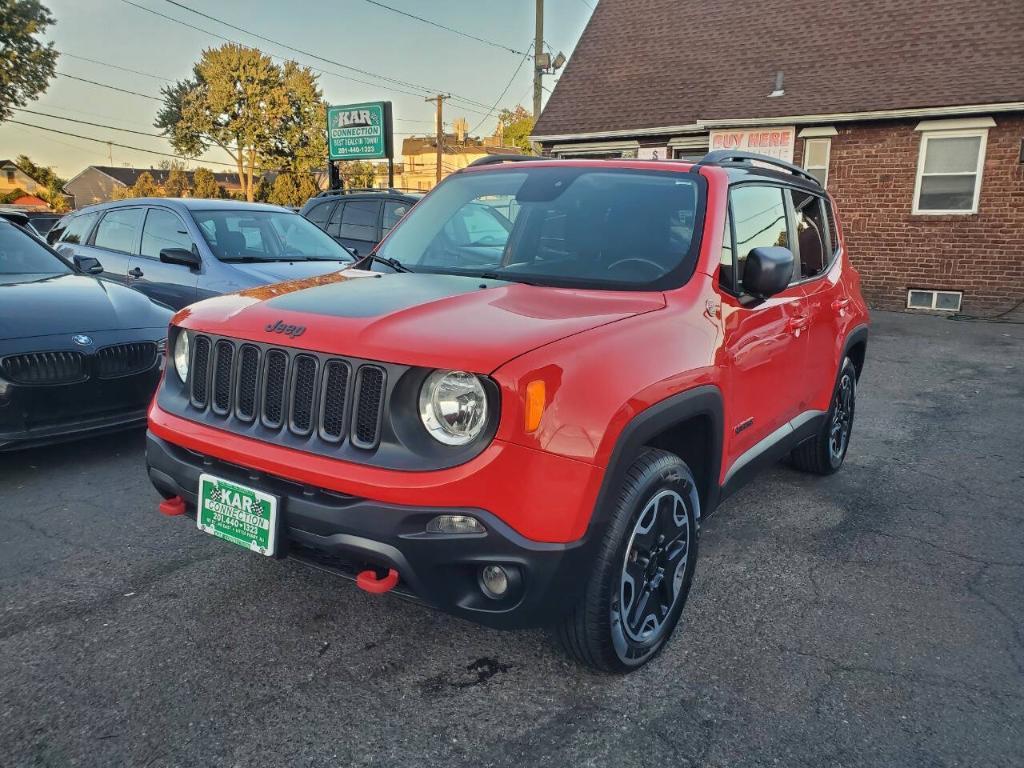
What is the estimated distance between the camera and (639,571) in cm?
267

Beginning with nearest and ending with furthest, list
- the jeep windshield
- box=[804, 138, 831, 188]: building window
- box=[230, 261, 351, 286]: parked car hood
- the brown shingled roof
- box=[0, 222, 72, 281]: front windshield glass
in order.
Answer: the jeep windshield, box=[0, 222, 72, 281]: front windshield glass, box=[230, 261, 351, 286]: parked car hood, the brown shingled roof, box=[804, 138, 831, 188]: building window

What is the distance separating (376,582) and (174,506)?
1.04 m

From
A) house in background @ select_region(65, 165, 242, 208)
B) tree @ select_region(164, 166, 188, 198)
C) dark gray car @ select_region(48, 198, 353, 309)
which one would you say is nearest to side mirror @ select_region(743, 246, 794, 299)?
dark gray car @ select_region(48, 198, 353, 309)

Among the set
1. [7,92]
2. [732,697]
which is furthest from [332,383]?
[7,92]

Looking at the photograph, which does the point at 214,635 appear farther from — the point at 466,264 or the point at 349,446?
the point at 466,264

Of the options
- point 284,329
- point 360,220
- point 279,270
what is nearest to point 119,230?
point 279,270

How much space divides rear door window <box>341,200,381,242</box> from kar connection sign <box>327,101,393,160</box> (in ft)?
29.0

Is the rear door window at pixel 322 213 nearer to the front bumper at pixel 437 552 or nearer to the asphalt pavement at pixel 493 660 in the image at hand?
the asphalt pavement at pixel 493 660

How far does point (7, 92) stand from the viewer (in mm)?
32656

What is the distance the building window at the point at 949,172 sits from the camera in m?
13.4

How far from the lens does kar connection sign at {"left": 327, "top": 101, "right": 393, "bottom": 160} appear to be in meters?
19.7

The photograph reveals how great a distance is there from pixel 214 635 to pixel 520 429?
5.17ft

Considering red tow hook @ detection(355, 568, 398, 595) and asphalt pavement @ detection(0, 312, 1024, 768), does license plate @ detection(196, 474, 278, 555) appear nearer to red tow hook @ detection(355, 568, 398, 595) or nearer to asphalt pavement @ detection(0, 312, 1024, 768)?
red tow hook @ detection(355, 568, 398, 595)

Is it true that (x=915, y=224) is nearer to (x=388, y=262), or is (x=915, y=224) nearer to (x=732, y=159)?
(x=732, y=159)
